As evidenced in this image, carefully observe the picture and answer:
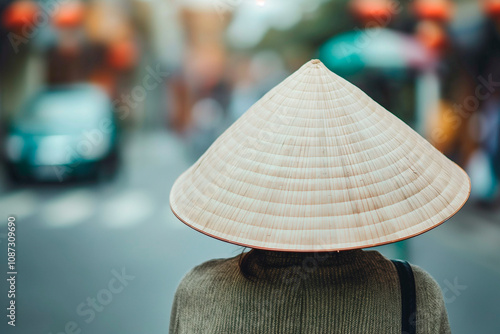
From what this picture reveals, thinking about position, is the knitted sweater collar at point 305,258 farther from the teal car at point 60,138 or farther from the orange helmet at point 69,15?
the orange helmet at point 69,15

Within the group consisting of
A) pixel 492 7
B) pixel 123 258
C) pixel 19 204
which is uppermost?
pixel 492 7

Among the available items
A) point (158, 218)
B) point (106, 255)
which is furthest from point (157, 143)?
point (106, 255)

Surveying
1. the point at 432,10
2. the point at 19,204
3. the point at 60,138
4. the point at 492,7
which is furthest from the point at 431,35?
the point at 19,204

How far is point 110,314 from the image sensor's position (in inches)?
135

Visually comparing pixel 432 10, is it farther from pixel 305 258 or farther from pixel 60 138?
pixel 305 258

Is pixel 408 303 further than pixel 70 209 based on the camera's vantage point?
No

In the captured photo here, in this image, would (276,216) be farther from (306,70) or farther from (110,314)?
(110,314)

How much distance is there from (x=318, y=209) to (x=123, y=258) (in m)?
3.61

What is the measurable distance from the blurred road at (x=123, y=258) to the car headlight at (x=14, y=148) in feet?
1.70

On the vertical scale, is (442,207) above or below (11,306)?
above

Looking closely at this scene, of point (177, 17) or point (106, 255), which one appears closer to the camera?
point (106, 255)

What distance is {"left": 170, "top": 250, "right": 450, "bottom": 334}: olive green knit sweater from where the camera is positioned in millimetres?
1073

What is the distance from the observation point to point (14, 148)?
638 centimetres

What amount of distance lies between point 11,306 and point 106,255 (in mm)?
960
